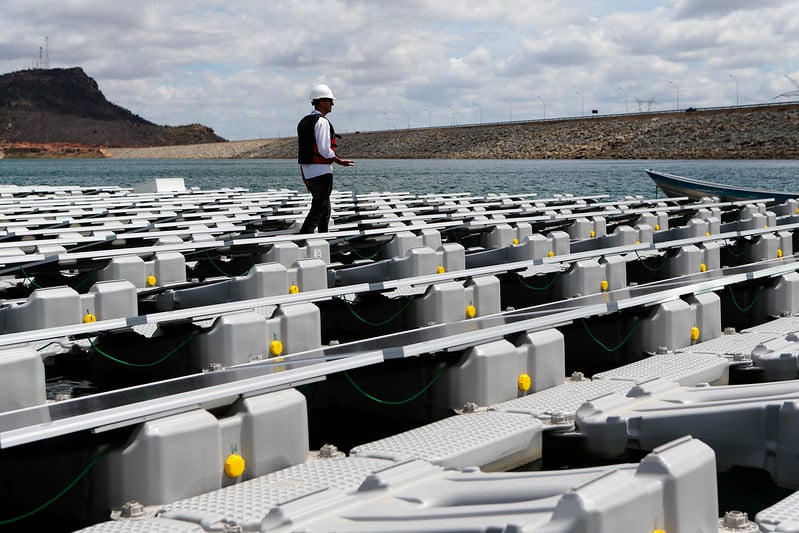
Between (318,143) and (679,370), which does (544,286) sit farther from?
(679,370)

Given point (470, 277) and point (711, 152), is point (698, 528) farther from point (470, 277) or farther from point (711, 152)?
point (711, 152)

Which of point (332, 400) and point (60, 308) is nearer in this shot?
point (332, 400)

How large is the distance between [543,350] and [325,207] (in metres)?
5.58

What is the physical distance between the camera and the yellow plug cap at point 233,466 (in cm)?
493

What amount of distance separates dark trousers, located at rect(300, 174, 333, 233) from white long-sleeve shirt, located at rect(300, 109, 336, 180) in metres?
0.07

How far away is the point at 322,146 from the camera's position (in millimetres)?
11000

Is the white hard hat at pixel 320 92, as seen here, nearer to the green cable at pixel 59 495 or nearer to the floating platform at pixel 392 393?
the floating platform at pixel 392 393

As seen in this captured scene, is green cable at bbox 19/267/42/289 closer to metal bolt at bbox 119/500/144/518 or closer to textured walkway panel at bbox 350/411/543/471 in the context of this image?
textured walkway panel at bbox 350/411/543/471

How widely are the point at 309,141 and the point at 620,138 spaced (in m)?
128

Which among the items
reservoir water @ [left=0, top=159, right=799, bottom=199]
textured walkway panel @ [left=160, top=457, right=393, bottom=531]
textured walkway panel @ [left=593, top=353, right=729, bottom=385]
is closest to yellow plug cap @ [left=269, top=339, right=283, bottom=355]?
textured walkway panel @ [left=160, top=457, right=393, bottom=531]

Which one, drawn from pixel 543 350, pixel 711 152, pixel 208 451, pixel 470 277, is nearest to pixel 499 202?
pixel 470 277

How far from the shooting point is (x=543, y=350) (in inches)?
267

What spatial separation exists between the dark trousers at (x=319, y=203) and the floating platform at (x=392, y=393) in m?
0.55

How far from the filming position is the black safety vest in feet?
36.1
